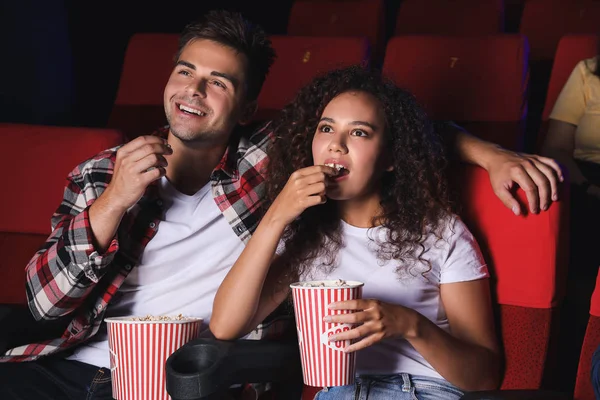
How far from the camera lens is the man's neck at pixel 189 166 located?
59.6 inches

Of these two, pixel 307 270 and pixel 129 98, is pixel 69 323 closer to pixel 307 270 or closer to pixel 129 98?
pixel 307 270

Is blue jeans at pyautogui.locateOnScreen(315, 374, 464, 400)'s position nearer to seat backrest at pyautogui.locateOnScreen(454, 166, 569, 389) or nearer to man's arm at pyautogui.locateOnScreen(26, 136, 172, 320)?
seat backrest at pyautogui.locateOnScreen(454, 166, 569, 389)

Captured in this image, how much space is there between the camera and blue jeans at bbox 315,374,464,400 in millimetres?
1207

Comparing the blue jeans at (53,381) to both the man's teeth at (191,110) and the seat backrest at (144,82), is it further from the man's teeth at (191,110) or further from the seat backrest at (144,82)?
the seat backrest at (144,82)

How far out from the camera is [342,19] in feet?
10.1

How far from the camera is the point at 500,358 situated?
4.14 ft

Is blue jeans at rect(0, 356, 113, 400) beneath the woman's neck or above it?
beneath

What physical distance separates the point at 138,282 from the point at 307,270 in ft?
1.15

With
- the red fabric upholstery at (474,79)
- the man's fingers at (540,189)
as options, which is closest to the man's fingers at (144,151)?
the man's fingers at (540,189)

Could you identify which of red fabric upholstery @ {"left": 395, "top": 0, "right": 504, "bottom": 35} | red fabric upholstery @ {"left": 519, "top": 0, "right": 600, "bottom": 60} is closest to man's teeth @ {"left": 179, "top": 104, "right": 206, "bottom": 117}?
red fabric upholstery @ {"left": 395, "top": 0, "right": 504, "bottom": 35}

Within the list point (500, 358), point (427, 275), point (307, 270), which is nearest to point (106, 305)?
point (307, 270)

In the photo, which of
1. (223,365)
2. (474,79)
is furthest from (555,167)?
(474,79)

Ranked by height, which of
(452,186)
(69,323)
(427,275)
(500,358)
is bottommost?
(69,323)

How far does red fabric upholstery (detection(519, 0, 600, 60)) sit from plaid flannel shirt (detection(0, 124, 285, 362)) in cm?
197
